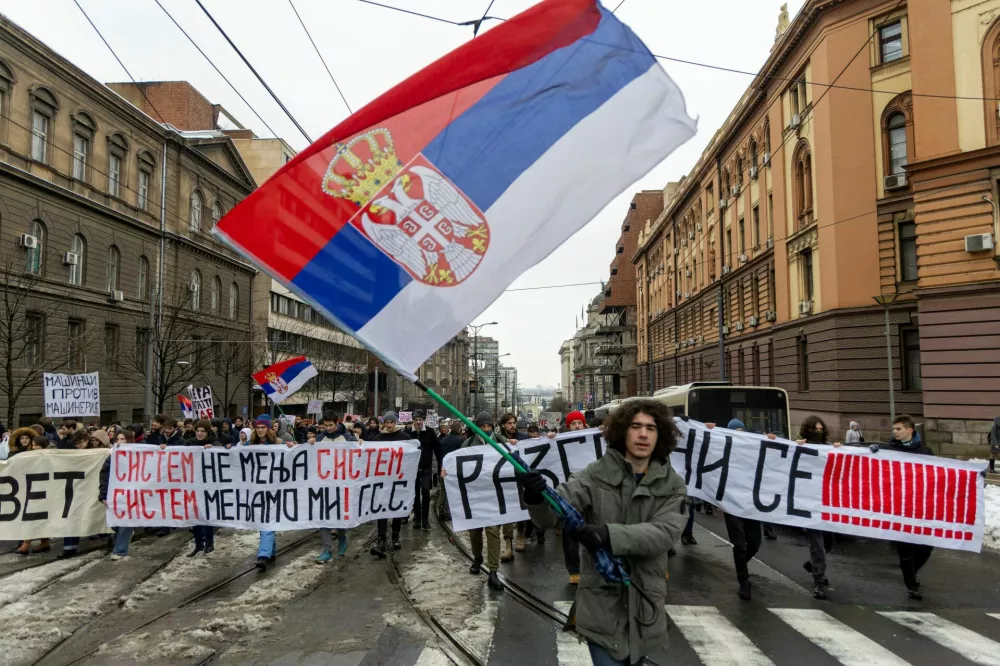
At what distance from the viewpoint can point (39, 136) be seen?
27719 mm

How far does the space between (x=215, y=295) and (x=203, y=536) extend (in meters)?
36.6

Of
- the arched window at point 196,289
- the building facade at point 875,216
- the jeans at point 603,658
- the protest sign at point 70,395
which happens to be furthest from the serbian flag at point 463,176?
the arched window at point 196,289

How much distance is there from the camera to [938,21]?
2231 cm

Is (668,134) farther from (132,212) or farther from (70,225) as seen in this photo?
(132,212)

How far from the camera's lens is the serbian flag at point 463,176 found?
4.08 m

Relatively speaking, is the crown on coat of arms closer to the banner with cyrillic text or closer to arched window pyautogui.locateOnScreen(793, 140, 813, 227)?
the banner with cyrillic text

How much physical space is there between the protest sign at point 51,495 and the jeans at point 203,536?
4.44ft

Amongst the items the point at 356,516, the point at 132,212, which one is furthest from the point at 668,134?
the point at 132,212

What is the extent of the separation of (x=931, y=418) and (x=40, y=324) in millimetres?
30501

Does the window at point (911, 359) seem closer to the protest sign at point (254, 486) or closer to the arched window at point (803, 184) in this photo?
the arched window at point (803, 184)

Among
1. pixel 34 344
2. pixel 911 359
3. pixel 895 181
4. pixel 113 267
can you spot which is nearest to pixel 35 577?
pixel 34 344

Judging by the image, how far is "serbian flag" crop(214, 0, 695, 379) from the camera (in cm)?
408

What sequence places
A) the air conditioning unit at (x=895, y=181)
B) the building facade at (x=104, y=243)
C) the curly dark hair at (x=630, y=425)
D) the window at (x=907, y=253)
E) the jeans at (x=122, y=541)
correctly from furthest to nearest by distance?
the building facade at (x=104, y=243) → the window at (x=907, y=253) → the air conditioning unit at (x=895, y=181) → the jeans at (x=122, y=541) → the curly dark hair at (x=630, y=425)

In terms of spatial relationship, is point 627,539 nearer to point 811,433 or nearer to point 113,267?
point 811,433
